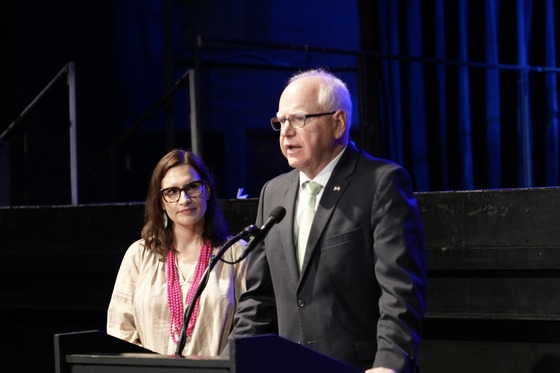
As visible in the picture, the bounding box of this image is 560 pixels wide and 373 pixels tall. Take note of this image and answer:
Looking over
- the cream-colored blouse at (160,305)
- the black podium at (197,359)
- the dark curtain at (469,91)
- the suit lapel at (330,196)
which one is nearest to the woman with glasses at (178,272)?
the cream-colored blouse at (160,305)

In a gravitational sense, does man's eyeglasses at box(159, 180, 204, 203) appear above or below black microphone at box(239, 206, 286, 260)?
above

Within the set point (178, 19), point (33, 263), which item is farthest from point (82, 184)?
point (33, 263)

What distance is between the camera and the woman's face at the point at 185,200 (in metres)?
3.17

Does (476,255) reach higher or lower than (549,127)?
lower

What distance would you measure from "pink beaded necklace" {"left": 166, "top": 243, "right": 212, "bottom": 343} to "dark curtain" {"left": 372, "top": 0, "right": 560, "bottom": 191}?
2.10m

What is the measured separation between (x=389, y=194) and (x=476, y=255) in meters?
0.94

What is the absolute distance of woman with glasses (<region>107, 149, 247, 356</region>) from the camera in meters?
3.06

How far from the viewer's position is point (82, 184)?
6.22m

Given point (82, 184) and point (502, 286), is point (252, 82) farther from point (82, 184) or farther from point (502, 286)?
point (502, 286)

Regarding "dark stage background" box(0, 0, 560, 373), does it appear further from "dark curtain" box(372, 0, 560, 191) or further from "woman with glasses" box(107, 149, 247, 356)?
"woman with glasses" box(107, 149, 247, 356)

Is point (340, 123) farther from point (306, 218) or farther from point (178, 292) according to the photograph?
point (178, 292)

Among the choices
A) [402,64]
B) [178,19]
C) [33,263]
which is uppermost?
[178,19]

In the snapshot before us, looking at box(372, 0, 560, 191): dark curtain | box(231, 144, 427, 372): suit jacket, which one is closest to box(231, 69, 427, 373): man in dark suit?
box(231, 144, 427, 372): suit jacket

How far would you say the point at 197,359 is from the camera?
185cm
